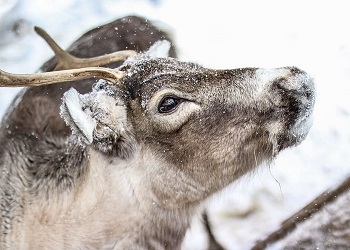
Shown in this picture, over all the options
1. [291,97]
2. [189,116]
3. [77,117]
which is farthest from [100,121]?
[291,97]

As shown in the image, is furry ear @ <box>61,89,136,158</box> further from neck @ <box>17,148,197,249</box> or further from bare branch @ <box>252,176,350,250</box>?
bare branch @ <box>252,176,350,250</box>

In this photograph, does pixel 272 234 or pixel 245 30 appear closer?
pixel 272 234

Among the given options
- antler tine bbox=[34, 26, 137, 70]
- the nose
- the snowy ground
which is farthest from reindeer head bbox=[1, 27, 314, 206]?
the snowy ground

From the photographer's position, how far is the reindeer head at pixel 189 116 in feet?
10.6

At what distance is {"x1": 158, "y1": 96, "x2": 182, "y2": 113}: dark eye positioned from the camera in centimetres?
322

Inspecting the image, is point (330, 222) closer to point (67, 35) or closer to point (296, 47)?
point (296, 47)

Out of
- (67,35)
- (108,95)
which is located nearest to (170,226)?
(108,95)

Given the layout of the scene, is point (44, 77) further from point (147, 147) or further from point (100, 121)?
point (147, 147)

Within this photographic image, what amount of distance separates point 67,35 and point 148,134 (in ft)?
10.0

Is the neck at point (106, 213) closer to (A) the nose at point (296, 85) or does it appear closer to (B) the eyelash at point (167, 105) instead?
(B) the eyelash at point (167, 105)

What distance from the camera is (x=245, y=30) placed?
6363mm

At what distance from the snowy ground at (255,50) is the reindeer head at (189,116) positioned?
6.91 ft

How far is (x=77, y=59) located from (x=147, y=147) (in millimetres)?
856

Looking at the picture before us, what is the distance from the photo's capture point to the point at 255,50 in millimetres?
6289
